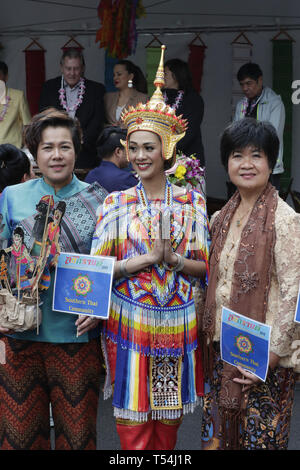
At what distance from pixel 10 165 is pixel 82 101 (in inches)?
122

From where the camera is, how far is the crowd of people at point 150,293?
9.08 feet

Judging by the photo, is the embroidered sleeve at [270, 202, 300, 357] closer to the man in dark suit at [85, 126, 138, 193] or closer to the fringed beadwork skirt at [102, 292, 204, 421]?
the fringed beadwork skirt at [102, 292, 204, 421]

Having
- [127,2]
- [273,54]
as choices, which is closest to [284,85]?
[273,54]

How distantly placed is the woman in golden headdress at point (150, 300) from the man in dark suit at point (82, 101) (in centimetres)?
342

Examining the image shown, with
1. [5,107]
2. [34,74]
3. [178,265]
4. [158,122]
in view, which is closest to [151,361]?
[178,265]

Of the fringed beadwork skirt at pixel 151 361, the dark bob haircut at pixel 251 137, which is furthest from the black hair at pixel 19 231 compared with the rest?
the dark bob haircut at pixel 251 137

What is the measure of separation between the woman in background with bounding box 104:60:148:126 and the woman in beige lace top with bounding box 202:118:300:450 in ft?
11.6

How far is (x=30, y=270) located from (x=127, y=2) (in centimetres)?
460

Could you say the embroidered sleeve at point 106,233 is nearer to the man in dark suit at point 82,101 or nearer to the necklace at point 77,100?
the man in dark suit at point 82,101

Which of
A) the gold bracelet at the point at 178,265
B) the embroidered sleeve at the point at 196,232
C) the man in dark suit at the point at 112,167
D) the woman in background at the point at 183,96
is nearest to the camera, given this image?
the gold bracelet at the point at 178,265

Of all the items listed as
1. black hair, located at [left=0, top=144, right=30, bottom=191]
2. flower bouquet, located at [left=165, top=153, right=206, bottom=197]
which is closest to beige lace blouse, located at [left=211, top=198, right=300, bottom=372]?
black hair, located at [left=0, top=144, right=30, bottom=191]

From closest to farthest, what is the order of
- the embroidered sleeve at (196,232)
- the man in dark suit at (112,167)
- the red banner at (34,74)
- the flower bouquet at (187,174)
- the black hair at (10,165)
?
1. the embroidered sleeve at (196,232)
2. the black hair at (10,165)
3. the man in dark suit at (112,167)
4. the flower bouquet at (187,174)
5. the red banner at (34,74)

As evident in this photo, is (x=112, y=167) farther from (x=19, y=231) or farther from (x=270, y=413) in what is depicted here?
(x=270, y=413)

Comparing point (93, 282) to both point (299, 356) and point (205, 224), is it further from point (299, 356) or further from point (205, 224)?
point (299, 356)
